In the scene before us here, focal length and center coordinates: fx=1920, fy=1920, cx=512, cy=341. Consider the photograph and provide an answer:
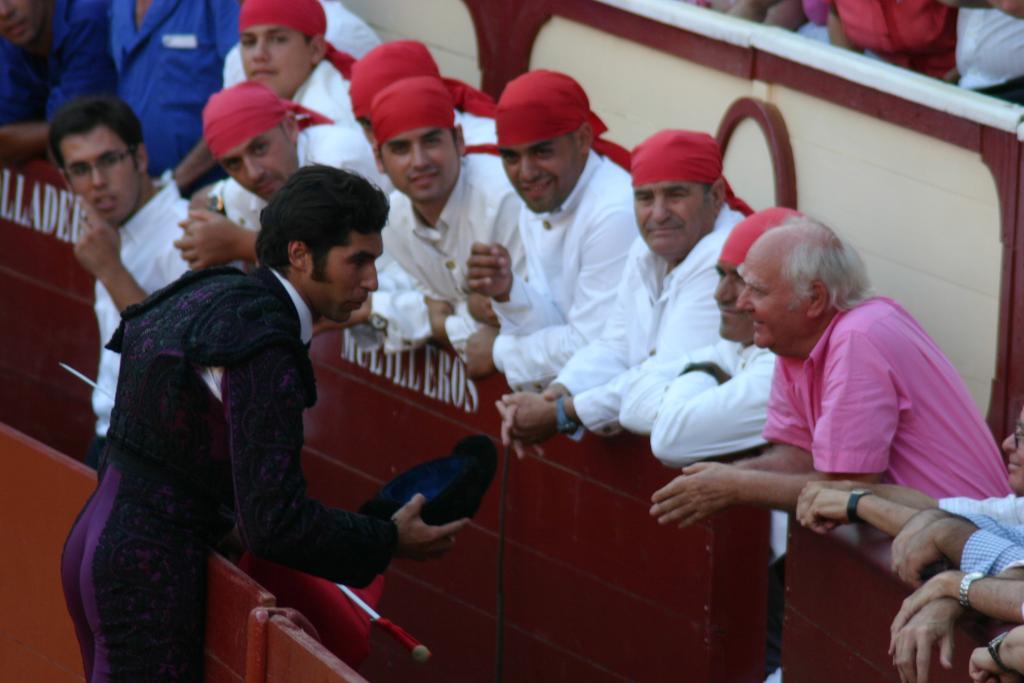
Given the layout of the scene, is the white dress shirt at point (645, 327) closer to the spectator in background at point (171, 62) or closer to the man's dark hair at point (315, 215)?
the man's dark hair at point (315, 215)

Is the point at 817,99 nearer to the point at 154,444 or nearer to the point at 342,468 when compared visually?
the point at 342,468

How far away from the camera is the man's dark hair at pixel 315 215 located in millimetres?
3881

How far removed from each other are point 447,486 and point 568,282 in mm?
1352

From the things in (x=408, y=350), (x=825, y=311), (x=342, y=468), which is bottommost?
(x=342, y=468)

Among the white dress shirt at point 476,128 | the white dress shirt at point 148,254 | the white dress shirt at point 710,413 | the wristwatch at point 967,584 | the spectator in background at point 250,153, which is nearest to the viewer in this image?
the wristwatch at point 967,584

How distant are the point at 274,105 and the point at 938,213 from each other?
A: 2.24 m

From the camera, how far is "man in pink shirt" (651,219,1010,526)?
13.0ft

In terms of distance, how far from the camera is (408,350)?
19.2 feet

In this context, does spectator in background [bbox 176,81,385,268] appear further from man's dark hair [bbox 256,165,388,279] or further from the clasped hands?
man's dark hair [bbox 256,165,388,279]

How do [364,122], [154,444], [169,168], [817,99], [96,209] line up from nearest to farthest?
1. [154,444]
2. [817,99]
3. [364,122]
4. [96,209]
5. [169,168]

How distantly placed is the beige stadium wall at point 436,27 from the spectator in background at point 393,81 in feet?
4.07

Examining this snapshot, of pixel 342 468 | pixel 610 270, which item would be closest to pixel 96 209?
pixel 342 468

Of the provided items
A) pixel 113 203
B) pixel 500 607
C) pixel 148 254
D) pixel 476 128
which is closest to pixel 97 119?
pixel 113 203

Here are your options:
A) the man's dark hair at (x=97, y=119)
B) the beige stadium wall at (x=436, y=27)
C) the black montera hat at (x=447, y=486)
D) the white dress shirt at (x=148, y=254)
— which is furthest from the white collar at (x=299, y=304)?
the beige stadium wall at (x=436, y=27)
